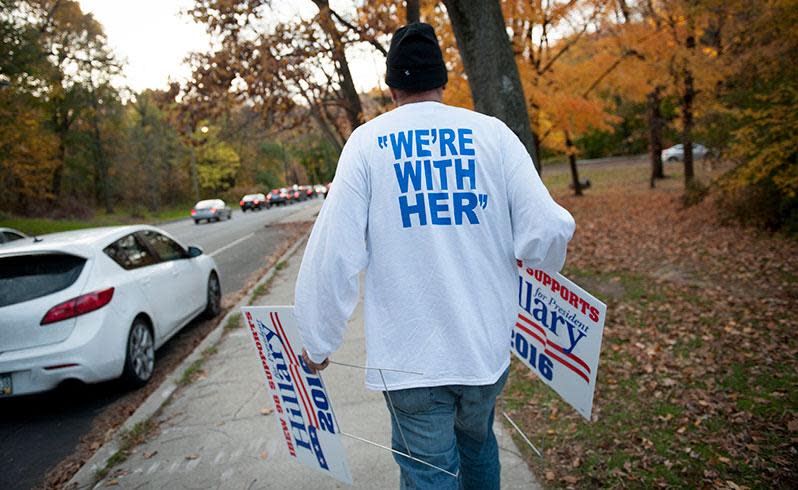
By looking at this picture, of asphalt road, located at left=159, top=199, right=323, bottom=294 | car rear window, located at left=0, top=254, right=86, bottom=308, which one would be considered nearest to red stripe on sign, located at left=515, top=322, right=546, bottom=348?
car rear window, located at left=0, top=254, right=86, bottom=308

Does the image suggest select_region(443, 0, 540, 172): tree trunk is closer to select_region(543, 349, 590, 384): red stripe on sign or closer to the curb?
select_region(543, 349, 590, 384): red stripe on sign

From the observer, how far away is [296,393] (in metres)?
2.65

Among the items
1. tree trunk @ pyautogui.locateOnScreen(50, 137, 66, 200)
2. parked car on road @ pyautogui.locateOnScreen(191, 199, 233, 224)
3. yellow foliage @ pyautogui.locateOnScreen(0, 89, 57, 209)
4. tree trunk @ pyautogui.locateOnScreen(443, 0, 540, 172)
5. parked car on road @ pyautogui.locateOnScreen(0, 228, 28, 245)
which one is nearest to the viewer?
tree trunk @ pyautogui.locateOnScreen(443, 0, 540, 172)

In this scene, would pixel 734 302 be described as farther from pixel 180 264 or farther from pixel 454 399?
pixel 180 264

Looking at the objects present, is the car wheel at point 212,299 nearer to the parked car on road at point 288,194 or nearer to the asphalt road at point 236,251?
the asphalt road at point 236,251

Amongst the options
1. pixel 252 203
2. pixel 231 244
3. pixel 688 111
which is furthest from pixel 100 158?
pixel 688 111

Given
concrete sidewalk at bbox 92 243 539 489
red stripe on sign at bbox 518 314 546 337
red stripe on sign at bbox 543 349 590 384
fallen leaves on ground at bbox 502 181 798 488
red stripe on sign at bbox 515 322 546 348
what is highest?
red stripe on sign at bbox 518 314 546 337

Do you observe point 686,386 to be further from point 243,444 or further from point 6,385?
point 6,385

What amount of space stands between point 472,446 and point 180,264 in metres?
5.30

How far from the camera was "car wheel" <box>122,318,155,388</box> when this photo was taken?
4.89 meters

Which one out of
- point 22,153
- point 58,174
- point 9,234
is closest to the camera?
point 9,234

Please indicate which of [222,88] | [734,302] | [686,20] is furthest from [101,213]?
[734,302]

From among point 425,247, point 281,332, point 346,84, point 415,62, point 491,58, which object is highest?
point 346,84

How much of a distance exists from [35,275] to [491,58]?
4.91 meters
